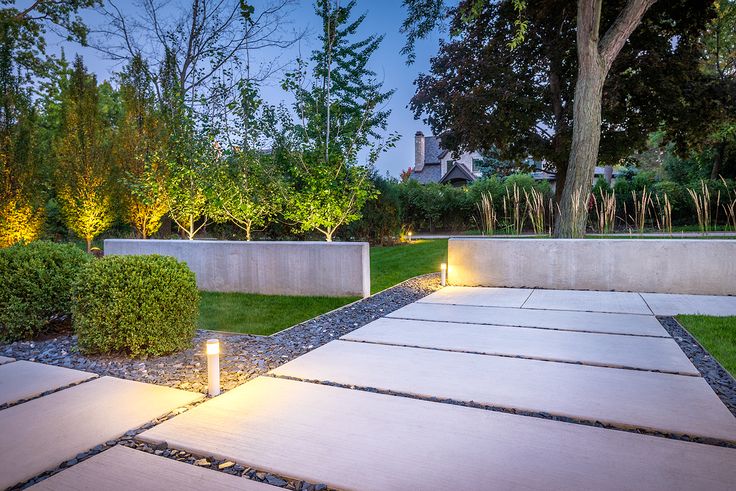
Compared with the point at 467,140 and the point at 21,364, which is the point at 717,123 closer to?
the point at 467,140

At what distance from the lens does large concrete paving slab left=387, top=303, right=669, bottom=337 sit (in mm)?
4242

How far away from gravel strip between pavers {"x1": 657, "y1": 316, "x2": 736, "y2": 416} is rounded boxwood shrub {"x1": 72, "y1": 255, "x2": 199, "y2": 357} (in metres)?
3.66

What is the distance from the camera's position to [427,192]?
17391 mm

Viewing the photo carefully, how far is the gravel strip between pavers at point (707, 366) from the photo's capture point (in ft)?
8.90

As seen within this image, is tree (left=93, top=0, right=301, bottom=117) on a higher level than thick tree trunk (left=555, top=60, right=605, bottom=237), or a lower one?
higher

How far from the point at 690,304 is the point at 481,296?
7.85ft

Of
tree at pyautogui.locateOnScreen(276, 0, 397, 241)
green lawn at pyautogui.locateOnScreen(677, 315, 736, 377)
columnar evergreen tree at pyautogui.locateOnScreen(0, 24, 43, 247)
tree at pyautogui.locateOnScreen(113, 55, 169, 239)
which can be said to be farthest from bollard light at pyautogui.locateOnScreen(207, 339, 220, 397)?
columnar evergreen tree at pyautogui.locateOnScreen(0, 24, 43, 247)

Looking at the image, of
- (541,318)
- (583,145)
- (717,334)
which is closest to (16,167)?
(541,318)

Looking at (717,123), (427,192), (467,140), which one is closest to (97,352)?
(467,140)

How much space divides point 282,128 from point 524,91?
7050 mm

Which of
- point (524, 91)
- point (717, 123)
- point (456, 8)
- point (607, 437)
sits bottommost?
point (607, 437)

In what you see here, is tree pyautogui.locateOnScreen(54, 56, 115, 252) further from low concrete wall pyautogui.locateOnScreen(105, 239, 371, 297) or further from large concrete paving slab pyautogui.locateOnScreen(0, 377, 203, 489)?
large concrete paving slab pyautogui.locateOnScreen(0, 377, 203, 489)

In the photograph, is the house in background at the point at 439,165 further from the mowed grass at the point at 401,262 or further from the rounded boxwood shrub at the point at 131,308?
the rounded boxwood shrub at the point at 131,308

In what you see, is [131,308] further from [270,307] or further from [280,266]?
[280,266]
